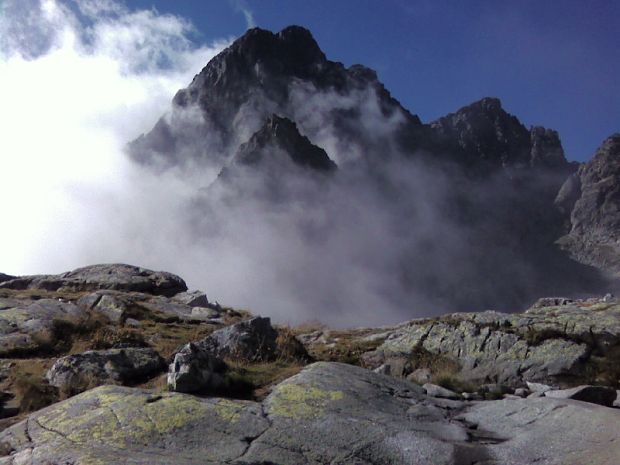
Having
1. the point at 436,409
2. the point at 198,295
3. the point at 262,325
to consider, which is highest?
the point at 198,295

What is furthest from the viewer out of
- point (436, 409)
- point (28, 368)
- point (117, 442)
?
point (28, 368)

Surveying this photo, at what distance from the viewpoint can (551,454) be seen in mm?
9227

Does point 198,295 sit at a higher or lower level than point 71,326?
higher

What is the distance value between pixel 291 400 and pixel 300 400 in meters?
0.18

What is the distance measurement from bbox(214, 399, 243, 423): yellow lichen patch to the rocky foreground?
38 millimetres

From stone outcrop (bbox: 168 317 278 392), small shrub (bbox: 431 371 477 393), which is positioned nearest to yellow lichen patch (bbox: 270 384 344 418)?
stone outcrop (bbox: 168 317 278 392)

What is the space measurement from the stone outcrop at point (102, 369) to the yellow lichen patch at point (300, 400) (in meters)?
4.94

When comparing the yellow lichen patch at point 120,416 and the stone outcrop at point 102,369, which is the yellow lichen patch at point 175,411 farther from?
the stone outcrop at point 102,369

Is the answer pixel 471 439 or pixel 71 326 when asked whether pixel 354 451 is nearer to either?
pixel 471 439

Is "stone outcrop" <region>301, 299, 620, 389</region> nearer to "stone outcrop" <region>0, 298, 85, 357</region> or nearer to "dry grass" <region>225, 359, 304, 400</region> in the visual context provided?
"dry grass" <region>225, 359, 304, 400</region>

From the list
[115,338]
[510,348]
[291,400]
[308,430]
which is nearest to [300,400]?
[291,400]

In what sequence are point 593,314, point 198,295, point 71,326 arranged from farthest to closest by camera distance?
point 198,295 < point 593,314 < point 71,326

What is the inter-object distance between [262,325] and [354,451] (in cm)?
960

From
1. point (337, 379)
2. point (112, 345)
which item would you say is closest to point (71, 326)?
point (112, 345)
